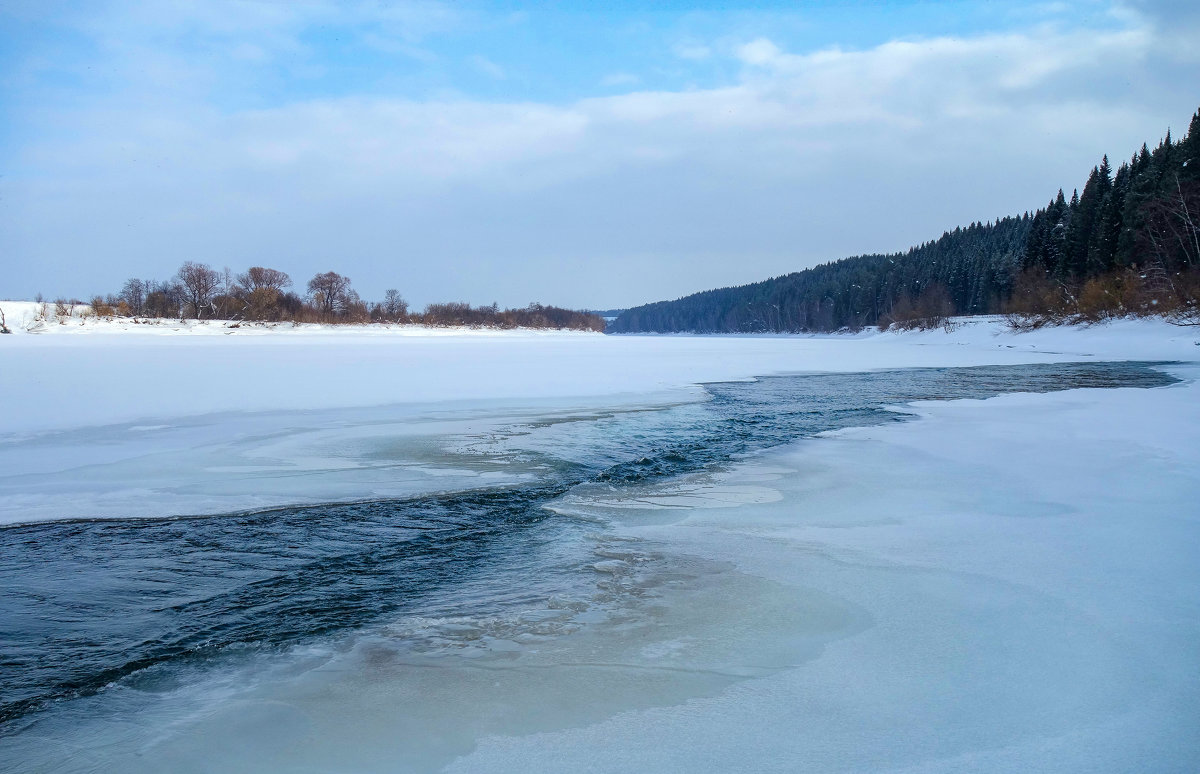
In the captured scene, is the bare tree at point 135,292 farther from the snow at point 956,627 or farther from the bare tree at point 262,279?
the snow at point 956,627

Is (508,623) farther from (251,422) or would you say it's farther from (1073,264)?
(1073,264)

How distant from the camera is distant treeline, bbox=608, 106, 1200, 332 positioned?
118ft

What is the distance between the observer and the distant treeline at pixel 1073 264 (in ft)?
118

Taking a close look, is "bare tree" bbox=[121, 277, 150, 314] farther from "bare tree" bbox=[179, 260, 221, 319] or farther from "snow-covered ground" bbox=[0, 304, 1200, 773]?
"snow-covered ground" bbox=[0, 304, 1200, 773]

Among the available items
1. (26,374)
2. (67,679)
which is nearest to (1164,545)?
(67,679)

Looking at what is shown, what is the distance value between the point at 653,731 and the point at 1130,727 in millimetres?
1499

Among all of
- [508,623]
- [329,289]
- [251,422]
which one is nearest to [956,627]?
[508,623]

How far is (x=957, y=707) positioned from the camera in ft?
7.64

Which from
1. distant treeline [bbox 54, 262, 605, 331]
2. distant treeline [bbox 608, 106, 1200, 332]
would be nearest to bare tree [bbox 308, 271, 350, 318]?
distant treeline [bbox 54, 262, 605, 331]

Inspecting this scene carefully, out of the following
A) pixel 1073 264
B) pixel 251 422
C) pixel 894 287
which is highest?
pixel 894 287

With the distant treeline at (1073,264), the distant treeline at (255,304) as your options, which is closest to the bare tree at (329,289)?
the distant treeline at (255,304)

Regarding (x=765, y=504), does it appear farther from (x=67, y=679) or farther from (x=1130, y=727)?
(x=67, y=679)

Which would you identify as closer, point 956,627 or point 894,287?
point 956,627

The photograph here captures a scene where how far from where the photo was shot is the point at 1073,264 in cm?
5103
